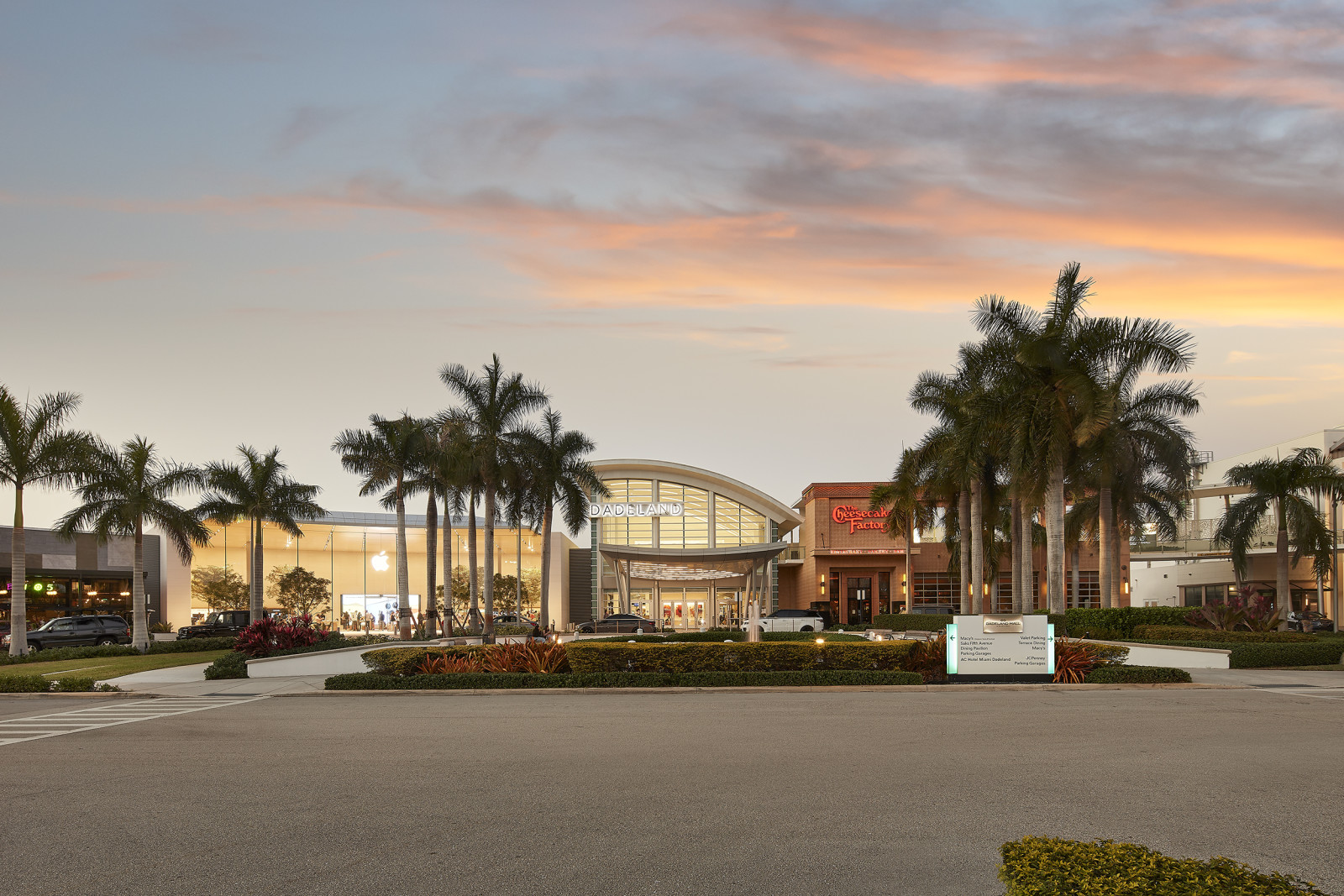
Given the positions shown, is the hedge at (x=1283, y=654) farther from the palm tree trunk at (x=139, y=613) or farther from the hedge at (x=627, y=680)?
the palm tree trunk at (x=139, y=613)

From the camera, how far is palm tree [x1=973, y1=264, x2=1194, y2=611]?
32.6m

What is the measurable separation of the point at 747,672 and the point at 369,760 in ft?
38.1

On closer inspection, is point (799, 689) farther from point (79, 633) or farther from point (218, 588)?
point (218, 588)

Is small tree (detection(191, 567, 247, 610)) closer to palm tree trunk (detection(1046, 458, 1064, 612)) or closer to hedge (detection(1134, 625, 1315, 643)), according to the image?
palm tree trunk (detection(1046, 458, 1064, 612))

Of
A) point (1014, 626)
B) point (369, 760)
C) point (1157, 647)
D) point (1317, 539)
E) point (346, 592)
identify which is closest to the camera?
point (369, 760)

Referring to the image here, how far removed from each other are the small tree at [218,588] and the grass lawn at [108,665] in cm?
2710

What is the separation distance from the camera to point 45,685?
23.2 meters

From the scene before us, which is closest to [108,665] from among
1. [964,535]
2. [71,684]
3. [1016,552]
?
[71,684]

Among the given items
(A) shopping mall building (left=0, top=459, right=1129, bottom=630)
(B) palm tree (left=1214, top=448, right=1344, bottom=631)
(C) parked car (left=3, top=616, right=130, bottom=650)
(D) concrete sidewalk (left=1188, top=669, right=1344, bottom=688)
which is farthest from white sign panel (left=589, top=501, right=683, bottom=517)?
(D) concrete sidewalk (left=1188, top=669, right=1344, bottom=688)

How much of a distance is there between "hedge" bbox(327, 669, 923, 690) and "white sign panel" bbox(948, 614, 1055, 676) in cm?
123

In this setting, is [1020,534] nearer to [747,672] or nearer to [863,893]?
[747,672]

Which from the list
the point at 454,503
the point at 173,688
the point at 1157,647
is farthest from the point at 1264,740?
the point at 454,503

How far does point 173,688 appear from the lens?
2373 cm

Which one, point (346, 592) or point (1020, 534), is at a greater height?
point (1020, 534)
